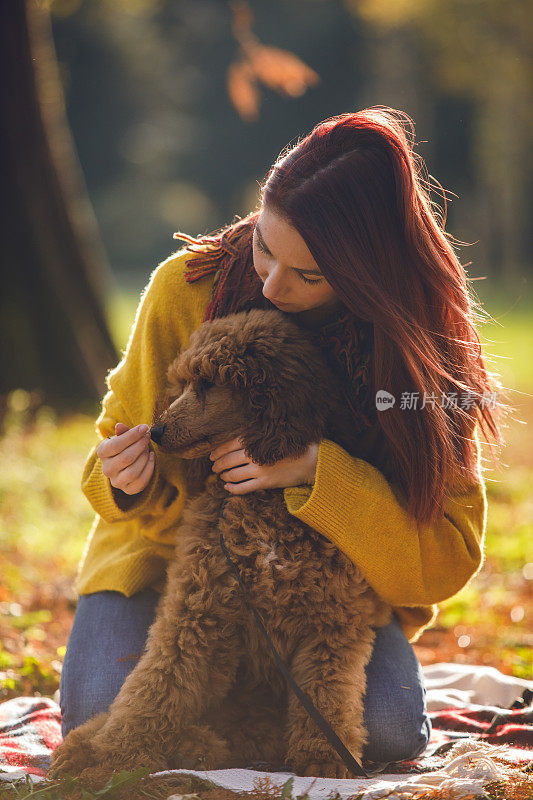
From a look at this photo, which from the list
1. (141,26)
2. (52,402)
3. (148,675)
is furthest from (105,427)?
(141,26)

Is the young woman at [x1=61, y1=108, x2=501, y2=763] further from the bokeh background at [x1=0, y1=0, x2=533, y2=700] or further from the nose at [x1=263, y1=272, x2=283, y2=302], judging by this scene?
the bokeh background at [x1=0, y1=0, x2=533, y2=700]

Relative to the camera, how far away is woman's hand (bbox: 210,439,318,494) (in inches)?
86.5

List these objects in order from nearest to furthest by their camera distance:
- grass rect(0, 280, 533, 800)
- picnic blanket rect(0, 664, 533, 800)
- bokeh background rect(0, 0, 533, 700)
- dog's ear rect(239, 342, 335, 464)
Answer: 1. picnic blanket rect(0, 664, 533, 800)
2. dog's ear rect(239, 342, 335, 464)
3. grass rect(0, 280, 533, 800)
4. bokeh background rect(0, 0, 533, 700)

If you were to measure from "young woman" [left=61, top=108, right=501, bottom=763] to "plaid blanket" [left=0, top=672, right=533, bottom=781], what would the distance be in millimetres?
116

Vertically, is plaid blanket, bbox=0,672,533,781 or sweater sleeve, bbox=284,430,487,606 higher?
sweater sleeve, bbox=284,430,487,606

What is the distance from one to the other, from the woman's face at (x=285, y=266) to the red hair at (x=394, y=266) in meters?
0.04

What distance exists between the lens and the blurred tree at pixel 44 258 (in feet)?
23.0

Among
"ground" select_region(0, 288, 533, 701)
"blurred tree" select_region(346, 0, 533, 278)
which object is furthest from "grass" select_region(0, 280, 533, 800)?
"blurred tree" select_region(346, 0, 533, 278)

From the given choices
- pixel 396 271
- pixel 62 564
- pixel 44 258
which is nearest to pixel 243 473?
pixel 396 271

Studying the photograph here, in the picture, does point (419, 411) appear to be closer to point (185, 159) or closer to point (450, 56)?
point (450, 56)

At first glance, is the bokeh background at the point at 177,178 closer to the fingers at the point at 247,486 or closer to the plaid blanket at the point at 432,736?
the plaid blanket at the point at 432,736

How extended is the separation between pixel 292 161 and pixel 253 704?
1.79 metres

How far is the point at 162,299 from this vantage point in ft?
8.68

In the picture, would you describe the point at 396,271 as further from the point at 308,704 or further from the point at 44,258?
the point at 44,258
